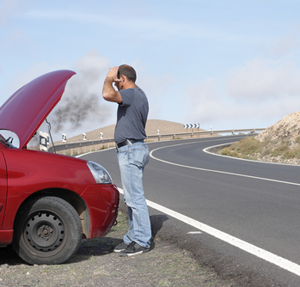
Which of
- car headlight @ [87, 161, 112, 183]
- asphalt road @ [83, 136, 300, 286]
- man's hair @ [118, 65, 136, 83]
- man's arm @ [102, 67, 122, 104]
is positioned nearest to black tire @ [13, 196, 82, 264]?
car headlight @ [87, 161, 112, 183]

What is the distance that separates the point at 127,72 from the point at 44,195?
1597 mm

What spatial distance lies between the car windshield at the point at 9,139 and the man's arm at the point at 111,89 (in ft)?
3.22

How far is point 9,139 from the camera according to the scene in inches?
188

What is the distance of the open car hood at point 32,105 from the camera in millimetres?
4273

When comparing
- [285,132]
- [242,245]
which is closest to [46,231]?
[242,245]

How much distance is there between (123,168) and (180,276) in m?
1.41

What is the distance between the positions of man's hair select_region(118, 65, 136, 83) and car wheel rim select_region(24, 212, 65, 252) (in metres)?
1.68

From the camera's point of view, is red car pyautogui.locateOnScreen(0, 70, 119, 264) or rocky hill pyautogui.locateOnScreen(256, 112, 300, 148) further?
rocky hill pyautogui.locateOnScreen(256, 112, 300, 148)

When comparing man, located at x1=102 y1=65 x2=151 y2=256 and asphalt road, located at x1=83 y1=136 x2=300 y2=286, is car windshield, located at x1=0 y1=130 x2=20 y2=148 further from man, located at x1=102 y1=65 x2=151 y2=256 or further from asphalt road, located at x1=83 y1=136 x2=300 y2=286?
asphalt road, located at x1=83 y1=136 x2=300 y2=286

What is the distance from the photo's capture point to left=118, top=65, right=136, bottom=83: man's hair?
193 inches

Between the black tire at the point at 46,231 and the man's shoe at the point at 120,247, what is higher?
the black tire at the point at 46,231

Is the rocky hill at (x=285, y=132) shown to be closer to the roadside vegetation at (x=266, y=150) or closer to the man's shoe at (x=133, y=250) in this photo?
the roadside vegetation at (x=266, y=150)

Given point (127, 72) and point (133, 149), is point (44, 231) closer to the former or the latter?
point (133, 149)

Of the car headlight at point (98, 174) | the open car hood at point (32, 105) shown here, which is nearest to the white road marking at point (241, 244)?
the car headlight at point (98, 174)
